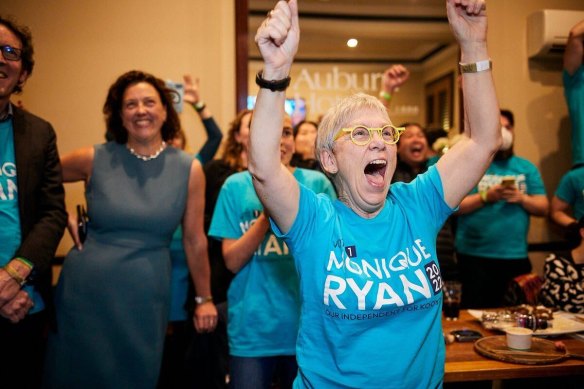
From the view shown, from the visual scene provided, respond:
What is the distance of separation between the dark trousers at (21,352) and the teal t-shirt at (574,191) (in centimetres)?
304

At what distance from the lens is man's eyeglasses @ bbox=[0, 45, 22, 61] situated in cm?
167

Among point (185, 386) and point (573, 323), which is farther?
point (185, 386)

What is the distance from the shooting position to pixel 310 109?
392cm

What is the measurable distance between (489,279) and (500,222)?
376mm

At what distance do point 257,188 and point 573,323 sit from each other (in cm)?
149

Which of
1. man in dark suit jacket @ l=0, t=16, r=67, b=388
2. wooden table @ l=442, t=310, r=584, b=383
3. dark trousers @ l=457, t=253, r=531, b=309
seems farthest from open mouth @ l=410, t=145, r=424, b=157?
man in dark suit jacket @ l=0, t=16, r=67, b=388

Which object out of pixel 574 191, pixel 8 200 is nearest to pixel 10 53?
pixel 8 200

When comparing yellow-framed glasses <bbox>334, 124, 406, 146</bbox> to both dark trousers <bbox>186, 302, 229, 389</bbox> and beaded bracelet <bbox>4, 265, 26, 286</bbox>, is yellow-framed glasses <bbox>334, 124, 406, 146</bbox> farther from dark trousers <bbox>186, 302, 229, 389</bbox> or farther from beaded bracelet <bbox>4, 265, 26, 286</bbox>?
dark trousers <bbox>186, 302, 229, 389</bbox>

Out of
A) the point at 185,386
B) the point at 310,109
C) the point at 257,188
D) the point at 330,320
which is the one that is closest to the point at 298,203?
the point at 257,188

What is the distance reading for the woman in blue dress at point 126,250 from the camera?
75.2 inches

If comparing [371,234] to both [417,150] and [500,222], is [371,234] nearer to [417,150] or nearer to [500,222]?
[417,150]

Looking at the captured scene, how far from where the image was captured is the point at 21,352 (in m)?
1.71

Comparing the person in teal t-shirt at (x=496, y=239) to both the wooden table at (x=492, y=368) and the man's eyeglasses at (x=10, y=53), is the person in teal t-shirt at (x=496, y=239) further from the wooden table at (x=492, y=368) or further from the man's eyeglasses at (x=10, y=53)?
the man's eyeglasses at (x=10, y=53)

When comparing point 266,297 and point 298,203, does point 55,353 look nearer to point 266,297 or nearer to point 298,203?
point 266,297
